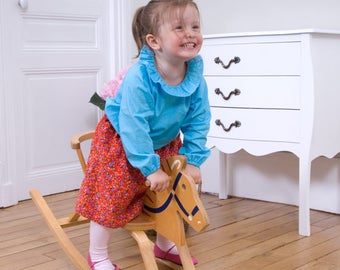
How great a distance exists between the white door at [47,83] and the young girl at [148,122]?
1.00 m

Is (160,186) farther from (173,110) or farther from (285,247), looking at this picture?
(285,247)

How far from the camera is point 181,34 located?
1480 mm

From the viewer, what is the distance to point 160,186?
147 cm

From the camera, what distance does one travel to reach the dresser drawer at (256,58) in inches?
79.7

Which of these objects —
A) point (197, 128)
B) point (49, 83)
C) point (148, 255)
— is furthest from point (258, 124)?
point (49, 83)

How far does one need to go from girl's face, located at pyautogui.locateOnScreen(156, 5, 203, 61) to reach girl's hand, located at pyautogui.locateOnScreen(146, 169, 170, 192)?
12.1 inches

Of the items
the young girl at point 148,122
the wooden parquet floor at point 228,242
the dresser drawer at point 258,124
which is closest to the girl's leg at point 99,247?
the young girl at point 148,122

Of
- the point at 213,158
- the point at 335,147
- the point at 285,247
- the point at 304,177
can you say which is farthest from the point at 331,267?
the point at 213,158

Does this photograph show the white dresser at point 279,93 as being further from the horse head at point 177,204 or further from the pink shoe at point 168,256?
the horse head at point 177,204

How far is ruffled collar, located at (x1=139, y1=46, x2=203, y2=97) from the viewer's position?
4.97 feet

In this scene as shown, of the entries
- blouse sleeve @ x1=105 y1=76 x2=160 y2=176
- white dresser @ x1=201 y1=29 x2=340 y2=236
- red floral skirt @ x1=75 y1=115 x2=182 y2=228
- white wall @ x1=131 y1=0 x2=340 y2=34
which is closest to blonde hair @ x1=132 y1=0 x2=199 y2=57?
blouse sleeve @ x1=105 y1=76 x2=160 y2=176

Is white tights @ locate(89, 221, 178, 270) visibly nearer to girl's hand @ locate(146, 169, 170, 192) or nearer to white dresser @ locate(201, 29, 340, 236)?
girl's hand @ locate(146, 169, 170, 192)

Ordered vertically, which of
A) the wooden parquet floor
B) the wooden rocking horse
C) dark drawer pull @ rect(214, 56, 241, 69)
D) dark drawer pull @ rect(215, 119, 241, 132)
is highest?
dark drawer pull @ rect(214, 56, 241, 69)

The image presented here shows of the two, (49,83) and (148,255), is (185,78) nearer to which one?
(148,255)
